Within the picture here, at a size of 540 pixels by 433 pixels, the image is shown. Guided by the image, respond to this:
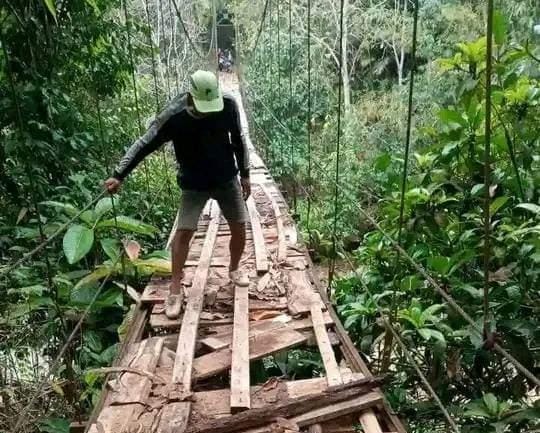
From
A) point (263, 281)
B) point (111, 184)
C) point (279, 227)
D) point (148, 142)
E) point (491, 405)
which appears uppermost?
point (148, 142)

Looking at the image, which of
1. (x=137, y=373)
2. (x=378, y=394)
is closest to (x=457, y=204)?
(x=378, y=394)

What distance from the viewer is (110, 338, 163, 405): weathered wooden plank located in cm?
156

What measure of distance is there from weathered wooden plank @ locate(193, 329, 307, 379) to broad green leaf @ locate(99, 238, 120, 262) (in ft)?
2.10

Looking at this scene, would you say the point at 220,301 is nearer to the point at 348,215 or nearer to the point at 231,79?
the point at 348,215

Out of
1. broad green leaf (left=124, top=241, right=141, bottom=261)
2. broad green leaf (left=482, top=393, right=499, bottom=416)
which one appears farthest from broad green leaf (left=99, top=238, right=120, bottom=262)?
broad green leaf (left=482, top=393, right=499, bottom=416)

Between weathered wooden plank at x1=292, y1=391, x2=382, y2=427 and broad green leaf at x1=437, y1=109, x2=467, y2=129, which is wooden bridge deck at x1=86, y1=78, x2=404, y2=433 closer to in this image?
weathered wooden plank at x1=292, y1=391, x2=382, y2=427

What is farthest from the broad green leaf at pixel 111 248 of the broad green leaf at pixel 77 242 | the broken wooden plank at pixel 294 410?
the broken wooden plank at pixel 294 410

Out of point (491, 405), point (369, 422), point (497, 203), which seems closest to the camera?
point (491, 405)

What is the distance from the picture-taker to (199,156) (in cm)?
224

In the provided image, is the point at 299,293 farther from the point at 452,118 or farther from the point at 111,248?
the point at 452,118

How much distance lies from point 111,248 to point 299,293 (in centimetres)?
73

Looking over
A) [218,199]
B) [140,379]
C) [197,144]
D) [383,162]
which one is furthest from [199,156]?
[140,379]

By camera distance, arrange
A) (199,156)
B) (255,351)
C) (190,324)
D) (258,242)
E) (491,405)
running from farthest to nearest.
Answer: (258,242)
(199,156)
(190,324)
(255,351)
(491,405)

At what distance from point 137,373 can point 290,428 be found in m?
0.50
